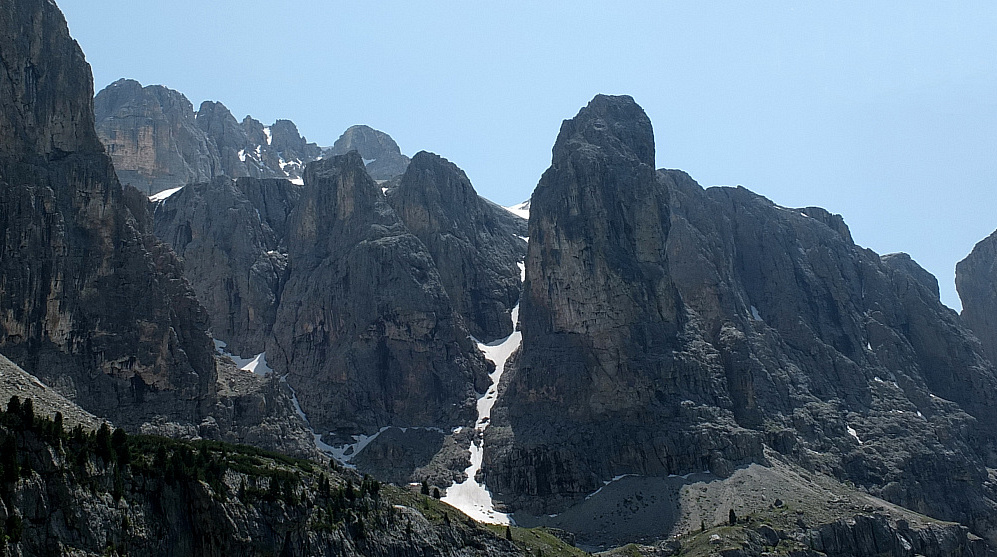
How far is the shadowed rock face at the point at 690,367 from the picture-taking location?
15100 centimetres

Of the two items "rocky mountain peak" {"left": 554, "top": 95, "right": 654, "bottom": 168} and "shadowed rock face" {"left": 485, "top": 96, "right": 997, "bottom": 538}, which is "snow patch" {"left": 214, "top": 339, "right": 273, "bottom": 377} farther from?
"rocky mountain peak" {"left": 554, "top": 95, "right": 654, "bottom": 168}

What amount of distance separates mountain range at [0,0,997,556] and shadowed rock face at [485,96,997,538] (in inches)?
22.0

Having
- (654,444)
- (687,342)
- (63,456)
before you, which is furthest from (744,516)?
(63,456)

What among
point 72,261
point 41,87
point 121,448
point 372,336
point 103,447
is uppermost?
point 41,87

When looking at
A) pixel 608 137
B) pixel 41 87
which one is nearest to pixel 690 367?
pixel 608 137

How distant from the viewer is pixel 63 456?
210ft

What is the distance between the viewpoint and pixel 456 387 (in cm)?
17512

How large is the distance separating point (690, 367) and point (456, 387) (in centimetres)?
4601

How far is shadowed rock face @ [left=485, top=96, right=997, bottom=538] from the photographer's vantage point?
151 metres

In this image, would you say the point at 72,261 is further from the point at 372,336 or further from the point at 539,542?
the point at 539,542

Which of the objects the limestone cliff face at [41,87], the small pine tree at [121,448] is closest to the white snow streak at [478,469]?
the small pine tree at [121,448]

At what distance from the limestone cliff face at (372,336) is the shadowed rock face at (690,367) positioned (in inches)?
558

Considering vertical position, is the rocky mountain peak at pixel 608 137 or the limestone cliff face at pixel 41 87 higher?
the rocky mountain peak at pixel 608 137

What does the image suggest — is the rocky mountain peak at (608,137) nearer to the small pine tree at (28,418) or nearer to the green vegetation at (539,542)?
the green vegetation at (539,542)
